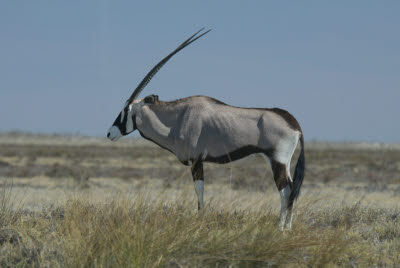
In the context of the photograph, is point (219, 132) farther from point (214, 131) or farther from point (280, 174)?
point (280, 174)

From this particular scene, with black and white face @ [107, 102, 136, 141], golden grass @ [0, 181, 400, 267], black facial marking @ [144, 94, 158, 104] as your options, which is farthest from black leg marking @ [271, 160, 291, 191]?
black and white face @ [107, 102, 136, 141]

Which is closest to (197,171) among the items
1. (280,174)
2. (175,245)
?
(280,174)

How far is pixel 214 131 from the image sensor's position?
289 inches

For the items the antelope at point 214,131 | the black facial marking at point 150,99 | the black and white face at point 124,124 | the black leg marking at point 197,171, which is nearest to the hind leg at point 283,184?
the antelope at point 214,131

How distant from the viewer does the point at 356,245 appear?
6945 mm

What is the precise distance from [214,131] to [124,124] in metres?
1.43

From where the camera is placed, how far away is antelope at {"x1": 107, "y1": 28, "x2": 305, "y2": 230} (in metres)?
7.14

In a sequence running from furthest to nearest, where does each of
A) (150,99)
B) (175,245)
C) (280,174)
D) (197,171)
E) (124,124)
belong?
(124,124)
(150,99)
(197,171)
(280,174)
(175,245)

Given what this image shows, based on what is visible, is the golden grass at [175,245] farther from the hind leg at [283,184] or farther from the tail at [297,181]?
the tail at [297,181]

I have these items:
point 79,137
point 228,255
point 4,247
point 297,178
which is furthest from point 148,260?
point 79,137

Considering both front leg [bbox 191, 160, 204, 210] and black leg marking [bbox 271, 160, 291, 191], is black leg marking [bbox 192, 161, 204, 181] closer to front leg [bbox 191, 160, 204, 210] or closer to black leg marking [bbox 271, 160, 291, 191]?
front leg [bbox 191, 160, 204, 210]

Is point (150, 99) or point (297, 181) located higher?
point (150, 99)

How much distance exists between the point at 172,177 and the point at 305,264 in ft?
76.9

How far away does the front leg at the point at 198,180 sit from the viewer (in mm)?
7109
